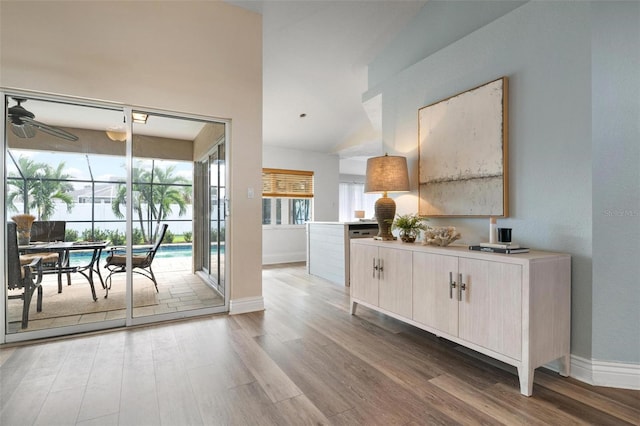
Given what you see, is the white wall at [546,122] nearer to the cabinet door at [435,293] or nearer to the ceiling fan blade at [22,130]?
the cabinet door at [435,293]

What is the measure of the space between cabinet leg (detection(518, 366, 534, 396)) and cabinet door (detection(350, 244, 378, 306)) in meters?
1.26

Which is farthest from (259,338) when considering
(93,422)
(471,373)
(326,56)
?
(326,56)

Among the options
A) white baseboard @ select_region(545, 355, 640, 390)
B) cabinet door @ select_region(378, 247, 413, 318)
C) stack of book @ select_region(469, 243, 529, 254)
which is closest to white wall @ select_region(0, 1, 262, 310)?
cabinet door @ select_region(378, 247, 413, 318)

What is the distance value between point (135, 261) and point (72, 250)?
1.69ft

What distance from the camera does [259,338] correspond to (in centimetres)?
258

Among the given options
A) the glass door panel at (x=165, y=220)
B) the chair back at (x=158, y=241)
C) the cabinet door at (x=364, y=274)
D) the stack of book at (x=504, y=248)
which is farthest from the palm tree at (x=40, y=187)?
the stack of book at (x=504, y=248)

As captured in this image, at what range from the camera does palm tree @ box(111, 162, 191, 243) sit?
3000 mm

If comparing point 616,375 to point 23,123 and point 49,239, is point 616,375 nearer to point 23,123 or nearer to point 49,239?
point 49,239

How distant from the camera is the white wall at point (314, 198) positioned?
6.50m

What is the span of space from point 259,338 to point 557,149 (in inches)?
102

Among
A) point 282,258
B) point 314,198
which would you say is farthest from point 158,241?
point 314,198

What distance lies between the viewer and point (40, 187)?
2.68 m

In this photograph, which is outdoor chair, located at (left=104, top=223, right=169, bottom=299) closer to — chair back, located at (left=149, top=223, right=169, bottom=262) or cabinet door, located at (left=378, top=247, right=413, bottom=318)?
chair back, located at (left=149, top=223, right=169, bottom=262)

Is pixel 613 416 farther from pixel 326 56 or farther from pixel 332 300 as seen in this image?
pixel 326 56
